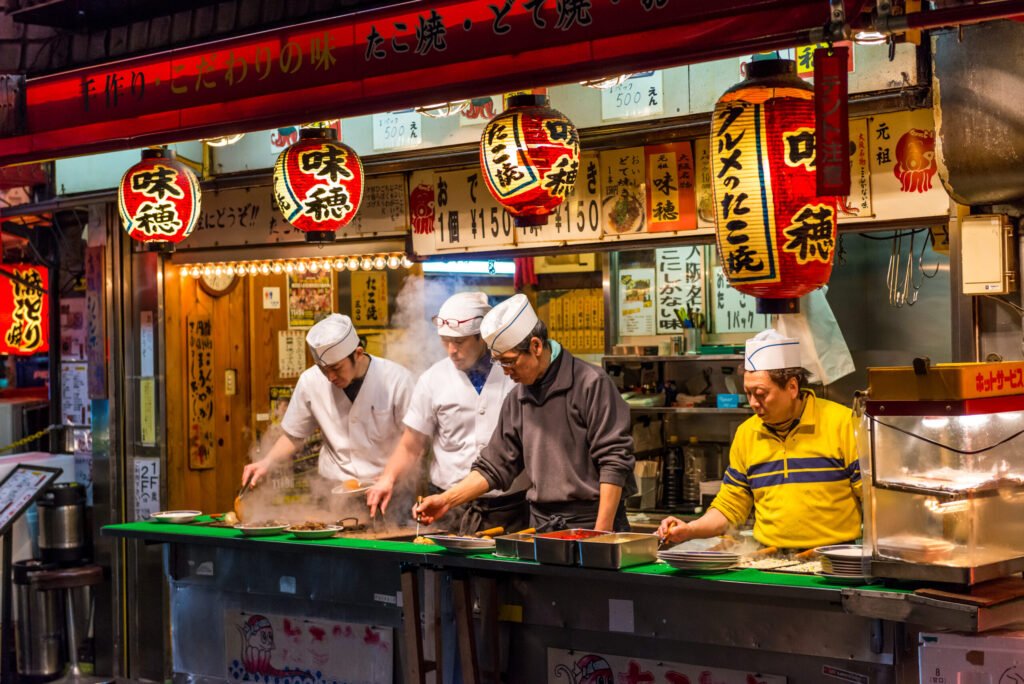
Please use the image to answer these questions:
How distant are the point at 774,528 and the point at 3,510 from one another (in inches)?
245

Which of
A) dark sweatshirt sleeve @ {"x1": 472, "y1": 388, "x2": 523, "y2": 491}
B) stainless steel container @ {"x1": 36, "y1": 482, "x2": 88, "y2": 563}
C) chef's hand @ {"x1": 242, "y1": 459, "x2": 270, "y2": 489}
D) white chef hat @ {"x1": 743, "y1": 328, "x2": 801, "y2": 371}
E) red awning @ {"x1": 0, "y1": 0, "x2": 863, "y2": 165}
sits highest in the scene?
red awning @ {"x1": 0, "y1": 0, "x2": 863, "y2": 165}

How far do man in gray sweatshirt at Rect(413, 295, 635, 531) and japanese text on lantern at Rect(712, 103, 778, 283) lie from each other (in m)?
1.52

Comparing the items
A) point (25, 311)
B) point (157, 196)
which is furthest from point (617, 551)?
point (25, 311)

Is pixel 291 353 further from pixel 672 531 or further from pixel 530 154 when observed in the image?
pixel 672 531

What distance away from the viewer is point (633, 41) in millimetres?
5910

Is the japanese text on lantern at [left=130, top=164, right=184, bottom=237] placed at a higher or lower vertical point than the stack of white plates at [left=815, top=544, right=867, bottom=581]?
higher

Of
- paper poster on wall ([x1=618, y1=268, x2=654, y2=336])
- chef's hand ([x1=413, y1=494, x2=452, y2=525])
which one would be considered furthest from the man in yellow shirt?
paper poster on wall ([x1=618, y1=268, x2=654, y2=336])

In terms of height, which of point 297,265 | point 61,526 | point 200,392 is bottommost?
point 61,526

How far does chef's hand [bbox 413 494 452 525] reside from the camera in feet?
22.6

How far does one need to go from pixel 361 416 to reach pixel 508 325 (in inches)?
94.6

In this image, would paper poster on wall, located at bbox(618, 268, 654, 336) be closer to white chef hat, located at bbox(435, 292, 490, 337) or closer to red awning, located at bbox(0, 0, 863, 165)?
white chef hat, located at bbox(435, 292, 490, 337)

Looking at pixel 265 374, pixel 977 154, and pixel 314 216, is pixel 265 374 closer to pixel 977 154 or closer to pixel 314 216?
pixel 314 216

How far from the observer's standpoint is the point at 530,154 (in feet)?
21.1

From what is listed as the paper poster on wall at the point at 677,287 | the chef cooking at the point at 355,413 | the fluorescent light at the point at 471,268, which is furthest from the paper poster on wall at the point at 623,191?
the fluorescent light at the point at 471,268
